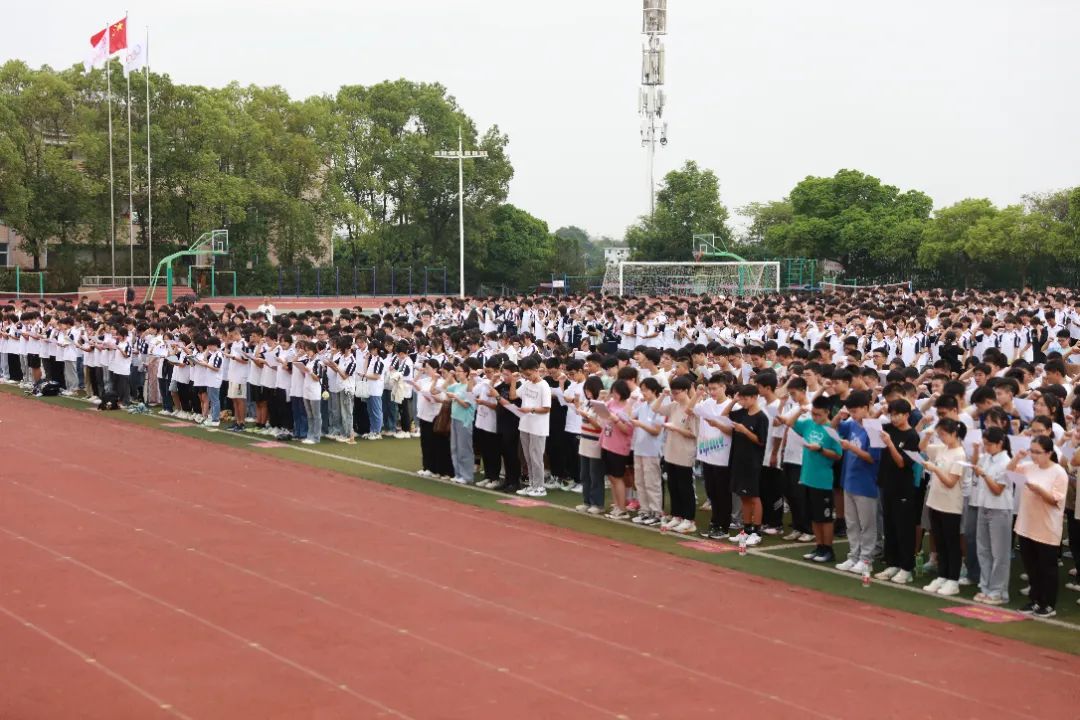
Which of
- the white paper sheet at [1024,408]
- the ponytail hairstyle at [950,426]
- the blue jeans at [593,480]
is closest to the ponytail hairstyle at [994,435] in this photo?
the ponytail hairstyle at [950,426]

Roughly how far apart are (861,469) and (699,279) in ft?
130

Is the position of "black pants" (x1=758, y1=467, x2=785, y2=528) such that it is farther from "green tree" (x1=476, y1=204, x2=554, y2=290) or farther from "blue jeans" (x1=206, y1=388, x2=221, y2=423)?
"green tree" (x1=476, y1=204, x2=554, y2=290)

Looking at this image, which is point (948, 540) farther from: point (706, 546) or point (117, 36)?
point (117, 36)

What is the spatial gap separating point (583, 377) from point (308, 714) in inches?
290

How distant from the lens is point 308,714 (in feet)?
23.9

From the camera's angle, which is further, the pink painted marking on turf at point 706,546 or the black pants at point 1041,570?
the pink painted marking on turf at point 706,546

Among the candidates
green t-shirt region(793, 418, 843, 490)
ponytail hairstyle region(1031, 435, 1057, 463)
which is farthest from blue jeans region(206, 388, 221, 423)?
ponytail hairstyle region(1031, 435, 1057, 463)

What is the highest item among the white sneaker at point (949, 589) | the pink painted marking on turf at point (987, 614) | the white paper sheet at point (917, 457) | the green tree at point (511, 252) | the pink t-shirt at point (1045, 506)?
the green tree at point (511, 252)

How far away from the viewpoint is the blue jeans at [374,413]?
18.8m

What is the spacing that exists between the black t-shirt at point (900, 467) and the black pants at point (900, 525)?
0.03 meters

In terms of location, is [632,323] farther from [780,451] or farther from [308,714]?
[308,714]

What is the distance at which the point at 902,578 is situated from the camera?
10.4 meters

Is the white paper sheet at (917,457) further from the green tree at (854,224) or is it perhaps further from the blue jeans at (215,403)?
the green tree at (854,224)

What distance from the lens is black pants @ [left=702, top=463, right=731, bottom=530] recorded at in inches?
471
